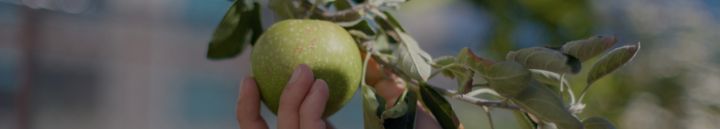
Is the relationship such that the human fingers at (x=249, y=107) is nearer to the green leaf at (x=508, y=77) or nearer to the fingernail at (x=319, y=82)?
the fingernail at (x=319, y=82)

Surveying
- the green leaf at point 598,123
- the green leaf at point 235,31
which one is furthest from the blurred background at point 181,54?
the green leaf at point 598,123

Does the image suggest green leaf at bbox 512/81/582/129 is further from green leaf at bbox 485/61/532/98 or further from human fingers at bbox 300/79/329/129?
human fingers at bbox 300/79/329/129

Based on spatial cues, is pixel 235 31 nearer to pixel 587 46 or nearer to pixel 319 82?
pixel 319 82

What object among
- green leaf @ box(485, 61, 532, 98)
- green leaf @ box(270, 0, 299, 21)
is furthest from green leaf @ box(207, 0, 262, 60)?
green leaf @ box(485, 61, 532, 98)

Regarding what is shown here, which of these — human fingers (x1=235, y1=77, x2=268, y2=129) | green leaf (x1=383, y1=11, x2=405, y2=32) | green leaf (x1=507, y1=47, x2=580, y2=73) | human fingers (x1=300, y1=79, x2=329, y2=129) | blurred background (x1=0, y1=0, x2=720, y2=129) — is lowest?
blurred background (x1=0, y1=0, x2=720, y2=129)

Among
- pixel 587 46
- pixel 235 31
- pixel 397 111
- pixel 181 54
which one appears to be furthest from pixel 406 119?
pixel 181 54

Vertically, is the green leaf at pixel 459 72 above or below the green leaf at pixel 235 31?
above

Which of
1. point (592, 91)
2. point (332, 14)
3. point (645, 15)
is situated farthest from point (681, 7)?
point (332, 14)
